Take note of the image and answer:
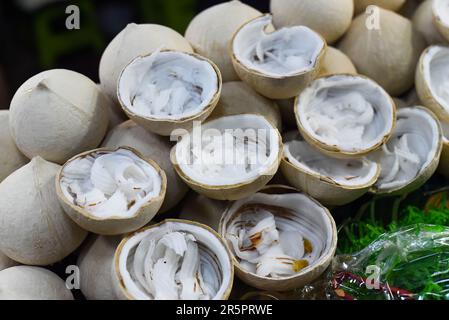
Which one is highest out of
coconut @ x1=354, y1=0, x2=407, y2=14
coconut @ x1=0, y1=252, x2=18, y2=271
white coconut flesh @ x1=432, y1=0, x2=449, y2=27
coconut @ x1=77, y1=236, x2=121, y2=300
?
white coconut flesh @ x1=432, y1=0, x2=449, y2=27

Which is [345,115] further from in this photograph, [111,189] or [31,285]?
[31,285]

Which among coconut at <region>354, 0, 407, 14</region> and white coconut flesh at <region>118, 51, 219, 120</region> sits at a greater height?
coconut at <region>354, 0, 407, 14</region>

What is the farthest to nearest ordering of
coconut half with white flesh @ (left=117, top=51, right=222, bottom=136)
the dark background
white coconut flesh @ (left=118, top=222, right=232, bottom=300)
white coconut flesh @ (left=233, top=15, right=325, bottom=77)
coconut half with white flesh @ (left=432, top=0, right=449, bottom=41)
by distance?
the dark background
coconut half with white flesh @ (left=432, top=0, right=449, bottom=41)
white coconut flesh @ (left=233, top=15, right=325, bottom=77)
coconut half with white flesh @ (left=117, top=51, right=222, bottom=136)
white coconut flesh @ (left=118, top=222, right=232, bottom=300)

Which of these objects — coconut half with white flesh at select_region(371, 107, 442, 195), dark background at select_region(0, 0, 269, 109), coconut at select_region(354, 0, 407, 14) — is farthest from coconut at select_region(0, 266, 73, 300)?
dark background at select_region(0, 0, 269, 109)

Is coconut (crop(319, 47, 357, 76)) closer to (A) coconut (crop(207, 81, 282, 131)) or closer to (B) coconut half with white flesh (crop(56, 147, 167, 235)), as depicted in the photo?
(A) coconut (crop(207, 81, 282, 131))

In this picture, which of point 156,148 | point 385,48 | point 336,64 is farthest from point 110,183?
point 385,48

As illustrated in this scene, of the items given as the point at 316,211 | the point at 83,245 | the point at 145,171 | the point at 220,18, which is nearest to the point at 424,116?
the point at 316,211

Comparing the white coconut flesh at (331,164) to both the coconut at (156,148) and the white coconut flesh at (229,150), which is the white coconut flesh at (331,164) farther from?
the coconut at (156,148)
